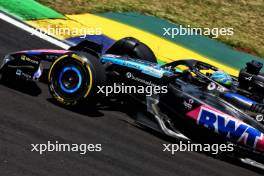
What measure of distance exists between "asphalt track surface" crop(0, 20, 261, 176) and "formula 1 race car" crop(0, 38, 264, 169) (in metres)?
0.28

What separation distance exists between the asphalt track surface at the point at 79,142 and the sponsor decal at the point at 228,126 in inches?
17.3

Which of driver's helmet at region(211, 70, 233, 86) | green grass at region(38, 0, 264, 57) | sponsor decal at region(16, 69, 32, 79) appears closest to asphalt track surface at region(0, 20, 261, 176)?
sponsor decal at region(16, 69, 32, 79)

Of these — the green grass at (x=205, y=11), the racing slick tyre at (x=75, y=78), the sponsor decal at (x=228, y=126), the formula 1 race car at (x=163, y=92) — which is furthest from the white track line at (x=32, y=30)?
the sponsor decal at (x=228, y=126)

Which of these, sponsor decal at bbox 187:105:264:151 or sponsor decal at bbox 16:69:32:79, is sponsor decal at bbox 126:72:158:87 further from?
sponsor decal at bbox 16:69:32:79

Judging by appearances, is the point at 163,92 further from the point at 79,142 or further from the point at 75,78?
the point at 79,142

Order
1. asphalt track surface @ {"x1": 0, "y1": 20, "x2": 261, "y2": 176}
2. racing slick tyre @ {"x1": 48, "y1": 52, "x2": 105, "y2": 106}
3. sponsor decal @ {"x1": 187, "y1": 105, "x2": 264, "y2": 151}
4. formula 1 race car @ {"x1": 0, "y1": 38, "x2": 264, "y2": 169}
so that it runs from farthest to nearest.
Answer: racing slick tyre @ {"x1": 48, "y1": 52, "x2": 105, "y2": 106}, formula 1 race car @ {"x1": 0, "y1": 38, "x2": 264, "y2": 169}, sponsor decal @ {"x1": 187, "y1": 105, "x2": 264, "y2": 151}, asphalt track surface @ {"x1": 0, "y1": 20, "x2": 261, "y2": 176}

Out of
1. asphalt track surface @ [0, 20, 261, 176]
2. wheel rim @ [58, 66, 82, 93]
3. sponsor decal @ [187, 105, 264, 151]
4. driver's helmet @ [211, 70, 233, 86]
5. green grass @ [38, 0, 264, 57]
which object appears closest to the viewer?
asphalt track surface @ [0, 20, 261, 176]

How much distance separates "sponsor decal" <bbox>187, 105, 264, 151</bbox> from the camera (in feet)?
24.2

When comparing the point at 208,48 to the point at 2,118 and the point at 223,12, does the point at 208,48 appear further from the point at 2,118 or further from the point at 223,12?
the point at 2,118

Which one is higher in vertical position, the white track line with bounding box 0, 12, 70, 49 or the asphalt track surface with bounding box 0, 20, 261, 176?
the white track line with bounding box 0, 12, 70, 49

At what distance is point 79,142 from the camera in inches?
271

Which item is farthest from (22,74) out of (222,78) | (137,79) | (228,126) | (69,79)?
(228,126)

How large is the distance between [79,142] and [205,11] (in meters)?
11.7

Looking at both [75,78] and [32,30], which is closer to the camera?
[75,78]
